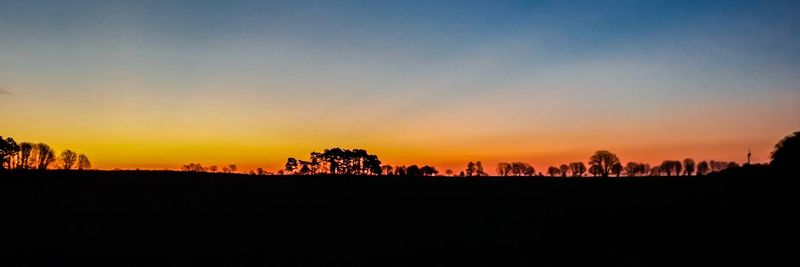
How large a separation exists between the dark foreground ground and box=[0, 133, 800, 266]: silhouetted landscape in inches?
3.6

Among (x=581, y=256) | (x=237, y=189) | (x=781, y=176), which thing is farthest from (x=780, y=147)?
(x=237, y=189)

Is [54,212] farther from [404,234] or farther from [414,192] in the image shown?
[414,192]

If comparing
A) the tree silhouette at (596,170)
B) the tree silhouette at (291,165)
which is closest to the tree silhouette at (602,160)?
the tree silhouette at (596,170)

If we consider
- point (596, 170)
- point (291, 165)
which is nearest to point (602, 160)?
point (596, 170)

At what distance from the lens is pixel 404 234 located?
93.2 feet

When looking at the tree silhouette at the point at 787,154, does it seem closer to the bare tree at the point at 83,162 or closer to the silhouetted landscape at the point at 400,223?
the silhouetted landscape at the point at 400,223

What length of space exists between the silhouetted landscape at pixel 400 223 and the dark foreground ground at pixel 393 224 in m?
0.09

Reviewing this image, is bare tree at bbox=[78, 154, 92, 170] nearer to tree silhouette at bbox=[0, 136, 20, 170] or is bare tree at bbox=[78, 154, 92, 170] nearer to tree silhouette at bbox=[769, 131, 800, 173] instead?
tree silhouette at bbox=[0, 136, 20, 170]

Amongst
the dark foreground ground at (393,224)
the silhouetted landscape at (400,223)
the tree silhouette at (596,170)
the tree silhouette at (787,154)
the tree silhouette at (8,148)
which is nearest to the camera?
the dark foreground ground at (393,224)

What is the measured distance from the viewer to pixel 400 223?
106ft

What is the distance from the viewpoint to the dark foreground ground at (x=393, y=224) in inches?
874

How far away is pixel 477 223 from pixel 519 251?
910cm

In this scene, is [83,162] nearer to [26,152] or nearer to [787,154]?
[26,152]

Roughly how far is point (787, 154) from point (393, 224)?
35.8 metres
